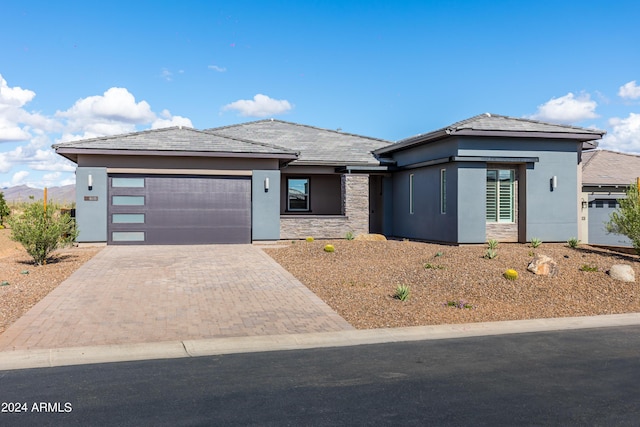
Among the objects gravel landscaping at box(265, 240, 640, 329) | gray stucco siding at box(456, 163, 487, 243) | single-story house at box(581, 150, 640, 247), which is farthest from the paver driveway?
single-story house at box(581, 150, 640, 247)

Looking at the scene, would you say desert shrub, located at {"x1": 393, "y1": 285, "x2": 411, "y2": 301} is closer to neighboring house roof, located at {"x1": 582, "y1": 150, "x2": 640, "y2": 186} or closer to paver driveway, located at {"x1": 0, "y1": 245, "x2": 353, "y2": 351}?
paver driveway, located at {"x1": 0, "y1": 245, "x2": 353, "y2": 351}

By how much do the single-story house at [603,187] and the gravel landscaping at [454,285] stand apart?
215 inches

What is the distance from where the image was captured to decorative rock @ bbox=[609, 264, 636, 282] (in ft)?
40.8

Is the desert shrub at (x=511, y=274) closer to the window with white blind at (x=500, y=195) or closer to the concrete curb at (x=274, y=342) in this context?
the concrete curb at (x=274, y=342)

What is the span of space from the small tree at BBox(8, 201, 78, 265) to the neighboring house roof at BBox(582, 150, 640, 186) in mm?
19794

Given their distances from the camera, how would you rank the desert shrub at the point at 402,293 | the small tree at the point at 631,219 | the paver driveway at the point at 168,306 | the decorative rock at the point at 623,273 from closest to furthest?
1. the paver driveway at the point at 168,306
2. the desert shrub at the point at 402,293
3. the decorative rock at the point at 623,273
4. the small tree at the point at 631,219

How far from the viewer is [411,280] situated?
12.4 metres

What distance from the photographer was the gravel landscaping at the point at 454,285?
1002 cm

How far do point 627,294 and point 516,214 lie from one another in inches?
336

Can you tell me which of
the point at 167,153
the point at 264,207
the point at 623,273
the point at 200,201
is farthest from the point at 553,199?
the point at 167,153

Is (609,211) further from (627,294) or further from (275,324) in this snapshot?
(275,324)

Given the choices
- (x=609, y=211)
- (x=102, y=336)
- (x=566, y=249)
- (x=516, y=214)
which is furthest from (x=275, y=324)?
(x=609, y=211)

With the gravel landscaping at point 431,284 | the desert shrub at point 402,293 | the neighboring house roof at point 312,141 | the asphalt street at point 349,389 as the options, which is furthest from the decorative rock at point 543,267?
the neighboring house roof at point 312,141

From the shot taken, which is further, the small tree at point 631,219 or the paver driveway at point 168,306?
the small tree at point 631,219
